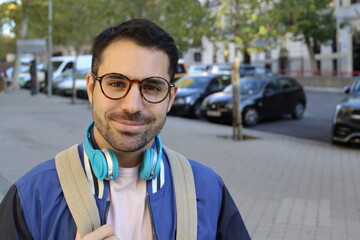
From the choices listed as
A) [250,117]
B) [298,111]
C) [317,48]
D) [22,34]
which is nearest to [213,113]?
[250,117]

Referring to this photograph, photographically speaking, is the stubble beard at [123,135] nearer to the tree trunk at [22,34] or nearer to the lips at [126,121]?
the lips at [126,121]

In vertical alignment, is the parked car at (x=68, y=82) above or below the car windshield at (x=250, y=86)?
above

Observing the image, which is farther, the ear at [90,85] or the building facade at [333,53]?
the building facade at [333,53]

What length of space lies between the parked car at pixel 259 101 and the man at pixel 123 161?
13593 mm

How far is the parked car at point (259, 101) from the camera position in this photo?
51.1 feet

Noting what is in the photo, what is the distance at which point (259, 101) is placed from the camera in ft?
51.6

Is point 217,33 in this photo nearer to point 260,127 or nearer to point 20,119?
point 260,127

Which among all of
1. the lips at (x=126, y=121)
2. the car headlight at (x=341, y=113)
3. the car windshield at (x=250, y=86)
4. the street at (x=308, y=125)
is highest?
the car windshield at (x=250, y=86)

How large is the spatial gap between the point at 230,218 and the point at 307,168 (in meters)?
7.27

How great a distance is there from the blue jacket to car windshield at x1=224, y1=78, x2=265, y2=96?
1417 cm

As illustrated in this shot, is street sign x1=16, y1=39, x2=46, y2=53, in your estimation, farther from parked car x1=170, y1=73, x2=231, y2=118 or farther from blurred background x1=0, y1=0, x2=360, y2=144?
parked car x1=170, y1=73, x2=231, y2=118

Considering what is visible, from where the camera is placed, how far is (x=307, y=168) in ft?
29.0

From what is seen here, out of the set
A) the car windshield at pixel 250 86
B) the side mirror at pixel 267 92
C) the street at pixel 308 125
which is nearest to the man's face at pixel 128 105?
the street at pixel 308 125

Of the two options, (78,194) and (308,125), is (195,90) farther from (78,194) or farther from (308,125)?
(78,194)
